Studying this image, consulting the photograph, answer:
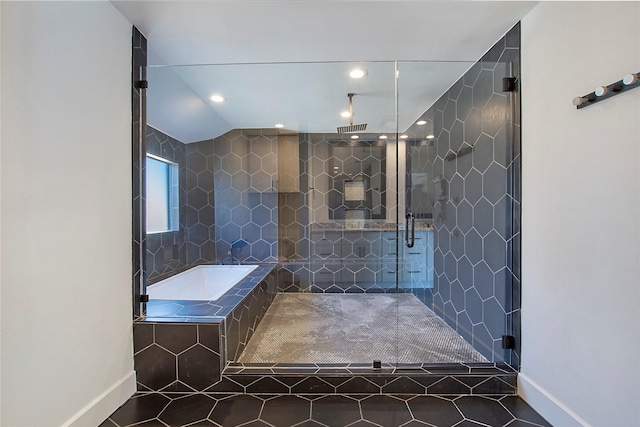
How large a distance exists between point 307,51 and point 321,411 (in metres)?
2.12

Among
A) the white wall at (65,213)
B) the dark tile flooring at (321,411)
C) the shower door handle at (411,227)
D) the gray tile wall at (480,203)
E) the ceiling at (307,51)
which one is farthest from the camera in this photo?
the shower door handle at (411,227)

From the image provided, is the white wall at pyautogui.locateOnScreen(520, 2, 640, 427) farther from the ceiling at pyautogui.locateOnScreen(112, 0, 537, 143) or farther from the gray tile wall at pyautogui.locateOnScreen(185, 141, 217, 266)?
the gray tile wall at pyautogui.locateOnScreen(185, 141, 217, 266)

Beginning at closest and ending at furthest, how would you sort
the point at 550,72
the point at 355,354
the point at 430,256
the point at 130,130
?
1. the point at 550,72
2. the point at 130,130
3. the point at 355,354
4. the point at 430,256

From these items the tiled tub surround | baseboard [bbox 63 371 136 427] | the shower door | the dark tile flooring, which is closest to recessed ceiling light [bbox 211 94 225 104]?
the shower door

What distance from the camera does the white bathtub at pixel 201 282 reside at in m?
2.31

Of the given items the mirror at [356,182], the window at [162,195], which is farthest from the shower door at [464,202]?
the window at [162,195]

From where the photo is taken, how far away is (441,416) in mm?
1303

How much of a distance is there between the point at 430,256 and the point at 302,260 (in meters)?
1.51

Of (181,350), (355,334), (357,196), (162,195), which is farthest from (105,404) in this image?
(357,196)

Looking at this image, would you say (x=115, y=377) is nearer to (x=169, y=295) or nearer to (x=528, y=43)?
(x=169, y=295)

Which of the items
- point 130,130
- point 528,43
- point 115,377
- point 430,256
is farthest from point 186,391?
point 528,43

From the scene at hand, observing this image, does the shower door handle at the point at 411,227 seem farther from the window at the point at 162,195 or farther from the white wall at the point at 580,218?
the window at the point at 162,195

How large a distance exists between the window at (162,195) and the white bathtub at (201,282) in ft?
1.75

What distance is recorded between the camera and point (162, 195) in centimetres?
281
